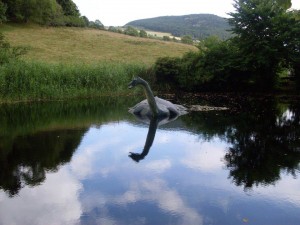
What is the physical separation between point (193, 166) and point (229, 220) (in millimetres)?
2852

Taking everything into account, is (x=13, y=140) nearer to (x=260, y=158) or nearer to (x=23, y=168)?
(x=23, y=168)

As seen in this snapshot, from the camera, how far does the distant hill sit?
89669mm

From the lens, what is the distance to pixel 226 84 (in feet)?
83.8

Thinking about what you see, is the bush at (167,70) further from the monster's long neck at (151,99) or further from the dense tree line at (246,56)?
the monster's long neck at (151,99)

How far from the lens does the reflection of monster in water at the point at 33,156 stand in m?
7.36

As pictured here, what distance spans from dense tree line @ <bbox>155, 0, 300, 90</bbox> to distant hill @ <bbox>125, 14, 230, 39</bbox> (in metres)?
60.1

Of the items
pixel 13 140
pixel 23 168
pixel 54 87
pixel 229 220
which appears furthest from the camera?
pixel 54 87

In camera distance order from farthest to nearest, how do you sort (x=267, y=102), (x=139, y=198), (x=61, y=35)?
(x=61, y=35)
(x=267, y=102)
(x=139, y=198)

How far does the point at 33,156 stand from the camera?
894 cm

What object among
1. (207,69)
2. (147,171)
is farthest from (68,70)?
(147,171)

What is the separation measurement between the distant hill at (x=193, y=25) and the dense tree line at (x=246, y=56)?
6012cm

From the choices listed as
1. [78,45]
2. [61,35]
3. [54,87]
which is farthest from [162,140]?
[61,35]

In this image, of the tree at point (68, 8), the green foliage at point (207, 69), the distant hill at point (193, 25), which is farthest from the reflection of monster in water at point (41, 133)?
Answer: the distant hill at point (193, 25)

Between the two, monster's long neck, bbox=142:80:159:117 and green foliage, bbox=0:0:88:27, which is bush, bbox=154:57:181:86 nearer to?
monster's long neck, bbox=142:80:159:117
